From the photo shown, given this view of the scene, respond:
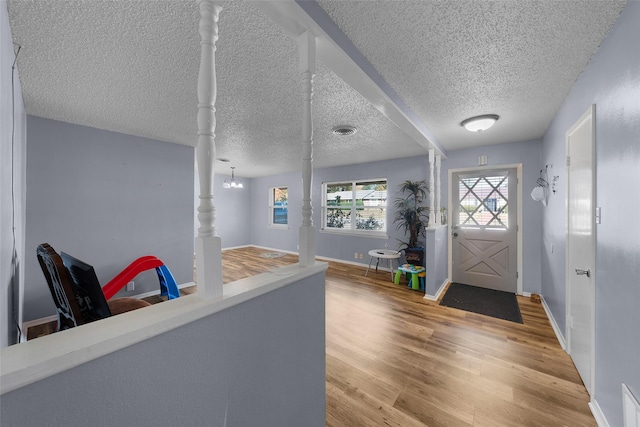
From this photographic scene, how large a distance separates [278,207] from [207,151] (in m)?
6.78

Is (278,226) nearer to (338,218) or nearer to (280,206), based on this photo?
(280,206)

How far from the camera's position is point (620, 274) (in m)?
1.35

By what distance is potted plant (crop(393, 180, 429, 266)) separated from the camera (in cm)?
446

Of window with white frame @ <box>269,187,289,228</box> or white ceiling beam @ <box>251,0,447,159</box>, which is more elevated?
white ceiling beam @ <box>251,0,447,159</box>

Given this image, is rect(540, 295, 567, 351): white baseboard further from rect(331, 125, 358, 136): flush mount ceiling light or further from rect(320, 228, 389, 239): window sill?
rect(331, 125, 358, 136): flush mount ceiling light

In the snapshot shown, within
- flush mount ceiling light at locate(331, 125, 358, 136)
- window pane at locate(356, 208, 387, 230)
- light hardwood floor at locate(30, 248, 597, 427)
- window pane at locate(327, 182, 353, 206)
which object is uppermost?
flush mount ceiling light at locate(331, 125, 358, 136)

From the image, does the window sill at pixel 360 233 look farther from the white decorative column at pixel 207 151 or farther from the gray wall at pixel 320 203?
the white decorative column at pixel 207 151

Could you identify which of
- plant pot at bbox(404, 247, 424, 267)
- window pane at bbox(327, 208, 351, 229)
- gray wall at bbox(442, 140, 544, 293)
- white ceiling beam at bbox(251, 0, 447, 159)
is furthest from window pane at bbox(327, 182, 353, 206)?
white ceiling beam at bbox(251, 0, 447, 159)

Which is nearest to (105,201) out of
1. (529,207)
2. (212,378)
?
(212,378)

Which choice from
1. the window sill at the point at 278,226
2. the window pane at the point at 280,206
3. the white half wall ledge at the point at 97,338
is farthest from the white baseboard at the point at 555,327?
the window pane at the point at 280,206

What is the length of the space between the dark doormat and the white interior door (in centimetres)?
92

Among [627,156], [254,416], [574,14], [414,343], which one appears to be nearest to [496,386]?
[414,343]

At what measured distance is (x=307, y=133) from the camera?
132 centimetres

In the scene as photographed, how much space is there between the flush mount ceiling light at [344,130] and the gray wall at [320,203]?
2139 millimetres
